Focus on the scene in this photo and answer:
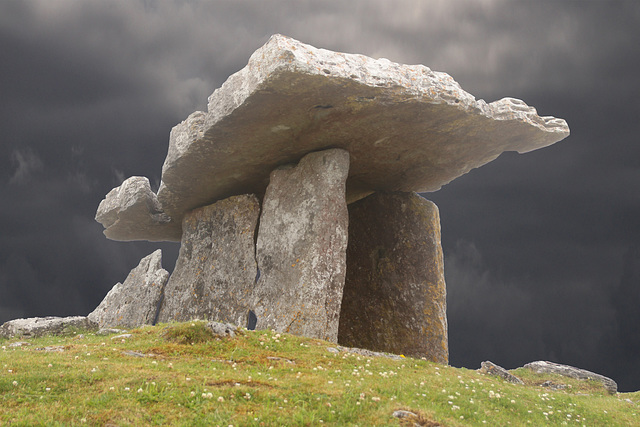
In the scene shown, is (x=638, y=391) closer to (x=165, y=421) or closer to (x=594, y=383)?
(x=594, y=383)

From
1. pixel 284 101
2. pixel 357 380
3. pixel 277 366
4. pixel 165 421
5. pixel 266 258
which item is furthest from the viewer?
pixel 266 258

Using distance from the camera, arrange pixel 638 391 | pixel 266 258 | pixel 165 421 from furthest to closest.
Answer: pixel 638 391
pixel 266 258
pixel 165 421

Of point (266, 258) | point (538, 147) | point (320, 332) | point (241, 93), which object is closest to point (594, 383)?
point (538, 147)

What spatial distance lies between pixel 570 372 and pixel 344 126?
11491 mm

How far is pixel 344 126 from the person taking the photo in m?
13.2

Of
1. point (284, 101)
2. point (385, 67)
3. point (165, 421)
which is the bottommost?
point (165, 421)

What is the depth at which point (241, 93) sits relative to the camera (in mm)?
12000

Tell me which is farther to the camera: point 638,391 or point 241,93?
point 638,391

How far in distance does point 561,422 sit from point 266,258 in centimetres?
785

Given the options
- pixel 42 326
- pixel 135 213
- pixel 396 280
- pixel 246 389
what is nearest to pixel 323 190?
pixel 396 280

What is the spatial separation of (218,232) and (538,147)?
964 cm

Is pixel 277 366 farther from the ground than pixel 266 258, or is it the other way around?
pixel 266 258

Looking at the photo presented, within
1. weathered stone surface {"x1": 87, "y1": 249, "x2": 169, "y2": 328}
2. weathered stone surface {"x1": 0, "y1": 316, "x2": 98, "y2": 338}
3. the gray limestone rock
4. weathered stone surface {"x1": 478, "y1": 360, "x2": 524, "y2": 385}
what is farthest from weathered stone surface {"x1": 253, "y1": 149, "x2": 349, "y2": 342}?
weathered stone surface {"x1": 87, "y1": 249, "x2": 169, "y2": 328}

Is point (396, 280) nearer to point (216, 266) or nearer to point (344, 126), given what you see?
point (216, 266)
